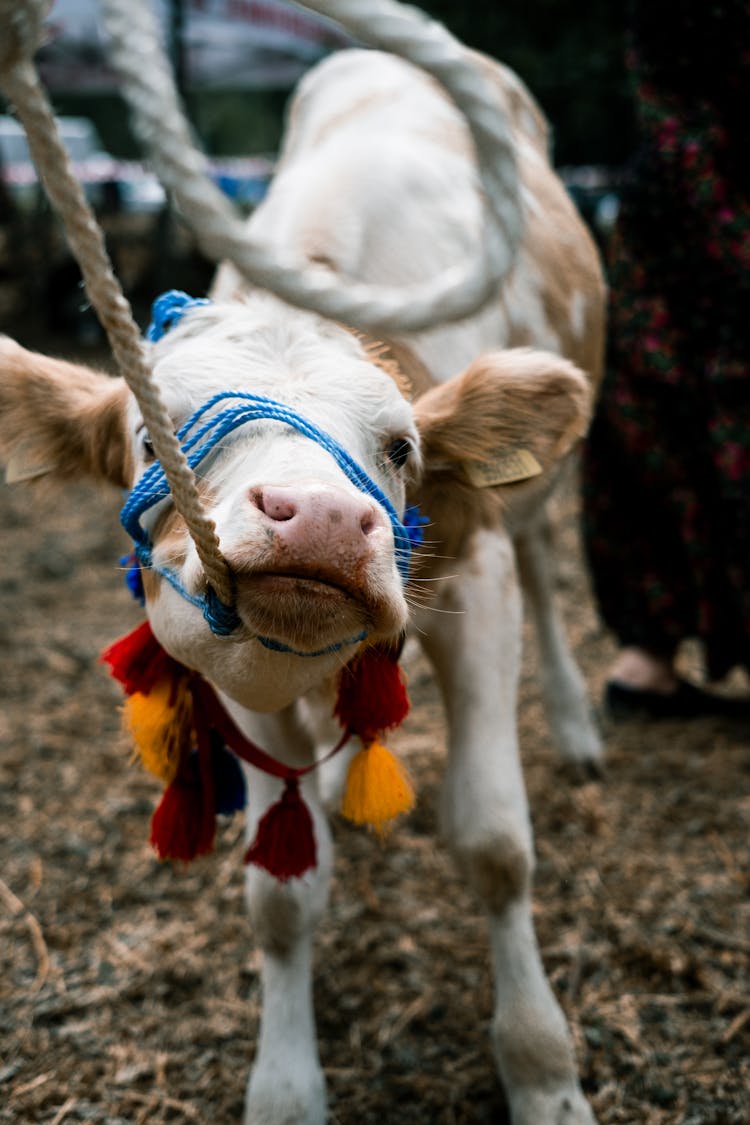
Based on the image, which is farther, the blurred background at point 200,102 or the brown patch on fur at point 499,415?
the blurred background at point 200,102

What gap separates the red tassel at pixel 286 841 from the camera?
5.89 feet

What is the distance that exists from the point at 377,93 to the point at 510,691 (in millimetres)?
1725

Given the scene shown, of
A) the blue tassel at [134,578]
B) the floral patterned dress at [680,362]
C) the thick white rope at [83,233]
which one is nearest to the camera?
the thick white rope at [83,233]

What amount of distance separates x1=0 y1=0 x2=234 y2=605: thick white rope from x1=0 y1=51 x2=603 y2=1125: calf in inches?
5.4

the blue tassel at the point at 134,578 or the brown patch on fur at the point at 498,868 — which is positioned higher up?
the blue tassel at the point at 134,578

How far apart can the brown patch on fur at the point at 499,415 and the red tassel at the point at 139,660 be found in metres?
0.44

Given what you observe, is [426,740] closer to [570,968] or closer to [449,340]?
[570,968]

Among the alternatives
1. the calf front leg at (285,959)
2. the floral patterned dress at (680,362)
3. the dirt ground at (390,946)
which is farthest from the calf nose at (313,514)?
the floral patterned dress at (680,362)

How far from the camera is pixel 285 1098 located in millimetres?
1907

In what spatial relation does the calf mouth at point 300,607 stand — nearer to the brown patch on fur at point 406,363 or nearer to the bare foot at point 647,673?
the brown patch on fur at point 406,363

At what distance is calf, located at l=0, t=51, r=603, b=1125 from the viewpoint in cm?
135

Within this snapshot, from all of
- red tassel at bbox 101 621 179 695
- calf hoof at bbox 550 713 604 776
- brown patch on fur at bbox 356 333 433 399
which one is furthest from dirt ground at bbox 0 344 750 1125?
brown patch on fur at bbox 356 333 433 399

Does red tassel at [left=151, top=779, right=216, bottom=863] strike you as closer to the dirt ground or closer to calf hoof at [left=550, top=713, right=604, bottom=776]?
the dirt ground

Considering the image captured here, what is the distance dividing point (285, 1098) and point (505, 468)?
1.12 metres
